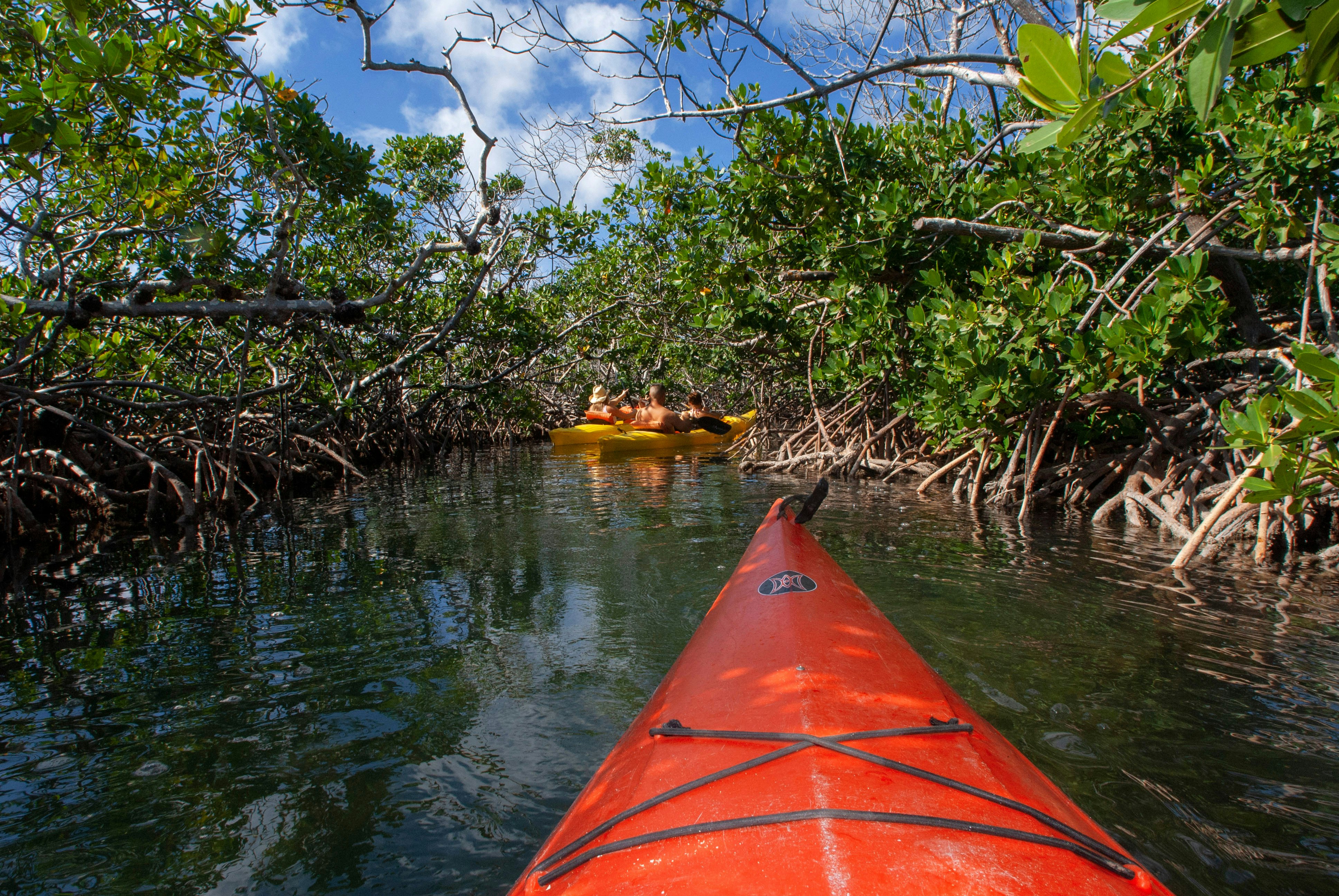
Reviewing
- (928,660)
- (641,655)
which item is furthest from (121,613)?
(928,660)

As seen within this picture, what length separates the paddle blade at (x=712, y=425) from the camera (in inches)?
593

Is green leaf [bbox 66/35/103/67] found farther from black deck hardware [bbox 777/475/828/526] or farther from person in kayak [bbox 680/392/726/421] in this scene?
person in kayak [bbox 680/392/726/421]

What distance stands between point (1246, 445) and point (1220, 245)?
2247mm

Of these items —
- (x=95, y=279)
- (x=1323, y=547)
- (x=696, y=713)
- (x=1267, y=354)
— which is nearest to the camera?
(x=696, y=713)

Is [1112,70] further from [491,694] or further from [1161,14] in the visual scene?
[491,694]

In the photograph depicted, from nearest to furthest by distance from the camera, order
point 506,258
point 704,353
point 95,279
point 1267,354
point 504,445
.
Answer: point 1267,354 → point 95,279 → point 704,353 → point 506,258 → point 504,445

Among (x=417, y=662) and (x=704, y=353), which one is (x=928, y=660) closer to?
(x=417, y=662)

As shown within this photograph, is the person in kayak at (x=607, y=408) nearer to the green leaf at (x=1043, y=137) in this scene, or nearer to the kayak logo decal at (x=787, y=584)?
the kayak logo decal at (x=787, y=584)

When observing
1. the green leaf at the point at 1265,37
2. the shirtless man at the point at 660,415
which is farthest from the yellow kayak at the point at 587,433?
the green leaf at the point at 1265,37

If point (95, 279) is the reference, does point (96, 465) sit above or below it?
below

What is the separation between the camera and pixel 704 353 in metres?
12.8

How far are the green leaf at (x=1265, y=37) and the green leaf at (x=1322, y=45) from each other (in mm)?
22

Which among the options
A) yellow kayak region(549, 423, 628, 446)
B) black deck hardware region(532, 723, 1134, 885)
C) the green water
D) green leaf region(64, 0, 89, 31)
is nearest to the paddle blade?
yellow kayak region(549, 423, 628, 446)

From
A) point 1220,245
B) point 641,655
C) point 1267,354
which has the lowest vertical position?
point 641,655
